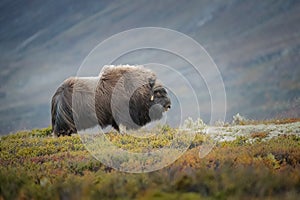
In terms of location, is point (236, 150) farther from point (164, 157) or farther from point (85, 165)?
point (85, 165)

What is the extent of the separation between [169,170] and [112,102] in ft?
18.3

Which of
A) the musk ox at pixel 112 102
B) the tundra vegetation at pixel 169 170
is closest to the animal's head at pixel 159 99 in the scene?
the musk ox at pixel 112 102

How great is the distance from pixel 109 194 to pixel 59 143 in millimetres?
6018

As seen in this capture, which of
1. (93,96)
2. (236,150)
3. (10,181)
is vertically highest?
(93,96)

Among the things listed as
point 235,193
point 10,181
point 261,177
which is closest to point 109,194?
point 235,193

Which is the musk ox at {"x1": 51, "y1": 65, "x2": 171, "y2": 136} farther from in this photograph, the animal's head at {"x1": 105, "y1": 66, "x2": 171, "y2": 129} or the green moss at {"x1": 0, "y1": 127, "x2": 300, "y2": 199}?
the green moss at {"x1": 0, "y1": 127, "x2": 300, "y2": 199}

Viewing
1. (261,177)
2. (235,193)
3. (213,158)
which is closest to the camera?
(235,193)

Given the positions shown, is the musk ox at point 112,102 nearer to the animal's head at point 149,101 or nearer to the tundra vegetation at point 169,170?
the animal's head at point 149,101

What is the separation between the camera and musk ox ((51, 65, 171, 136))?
10859 millimetres

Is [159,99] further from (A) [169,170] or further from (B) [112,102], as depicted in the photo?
(A) [169,170]

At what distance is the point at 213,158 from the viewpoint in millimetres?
6977

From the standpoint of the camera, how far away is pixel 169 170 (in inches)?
224

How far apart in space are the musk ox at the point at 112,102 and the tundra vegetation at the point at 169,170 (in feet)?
2.26

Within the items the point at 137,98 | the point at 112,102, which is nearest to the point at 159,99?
the point at 137,98
